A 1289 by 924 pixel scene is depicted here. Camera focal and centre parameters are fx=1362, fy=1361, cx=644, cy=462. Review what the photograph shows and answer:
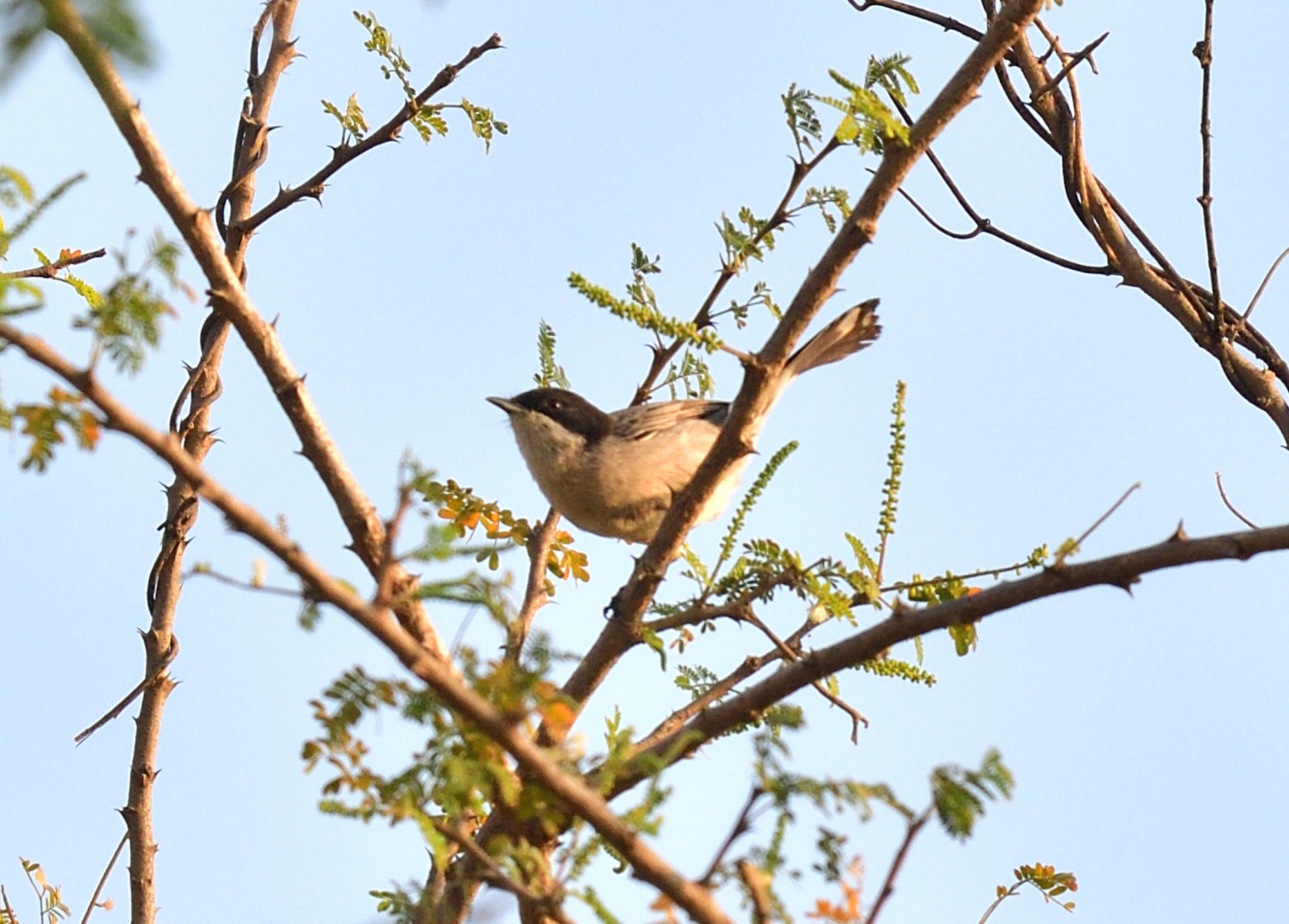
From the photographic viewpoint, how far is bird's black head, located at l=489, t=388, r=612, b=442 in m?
6.93

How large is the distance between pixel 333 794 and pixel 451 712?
1.20ft

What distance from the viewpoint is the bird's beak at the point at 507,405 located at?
716 centimetres

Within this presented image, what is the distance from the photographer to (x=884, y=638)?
3.32 m

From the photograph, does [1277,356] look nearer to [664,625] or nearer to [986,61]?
[986,61]

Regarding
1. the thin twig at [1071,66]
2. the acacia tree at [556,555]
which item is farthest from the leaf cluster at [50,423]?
the thin twig at [1071,66]

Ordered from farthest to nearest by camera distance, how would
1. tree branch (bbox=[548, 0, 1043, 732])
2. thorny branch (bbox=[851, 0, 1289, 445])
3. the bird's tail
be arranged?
the bird's tail
thorny branch (bbox=[851, 0, 1289, 445])
tree branch (bbox=[548, 0, 1043, 732])

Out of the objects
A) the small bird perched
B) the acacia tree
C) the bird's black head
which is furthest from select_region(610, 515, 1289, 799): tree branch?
the bird's black head

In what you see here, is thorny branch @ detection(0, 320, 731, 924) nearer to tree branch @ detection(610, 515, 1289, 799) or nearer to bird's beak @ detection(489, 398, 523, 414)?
tree branch @ detection(610, 515, 1289, 799)

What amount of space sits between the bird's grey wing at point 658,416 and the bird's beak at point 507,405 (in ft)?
1.68

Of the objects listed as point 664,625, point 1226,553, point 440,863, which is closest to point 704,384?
point 664,625

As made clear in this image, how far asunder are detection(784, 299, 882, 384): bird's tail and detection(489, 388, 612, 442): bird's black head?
3.29ft

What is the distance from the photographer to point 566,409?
278 inches

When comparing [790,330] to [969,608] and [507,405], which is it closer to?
[969,608]

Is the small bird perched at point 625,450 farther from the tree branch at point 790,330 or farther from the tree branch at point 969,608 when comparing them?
the tree branch at point 969,608
